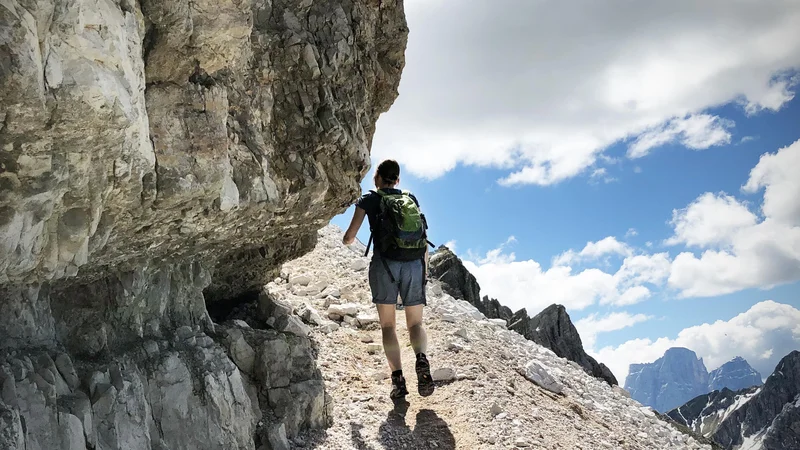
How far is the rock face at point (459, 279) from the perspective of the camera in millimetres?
24703

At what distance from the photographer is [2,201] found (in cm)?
486

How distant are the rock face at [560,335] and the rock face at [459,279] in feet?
4.26

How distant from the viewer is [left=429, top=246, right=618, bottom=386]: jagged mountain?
2441 cm

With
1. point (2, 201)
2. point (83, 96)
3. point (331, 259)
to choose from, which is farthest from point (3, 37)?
point (331, 259)

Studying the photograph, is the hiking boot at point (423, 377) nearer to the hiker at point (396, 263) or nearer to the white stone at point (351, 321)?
the hiker at point (396, 263)

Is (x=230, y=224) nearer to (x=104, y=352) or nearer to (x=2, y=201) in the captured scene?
(x=104, y=352)

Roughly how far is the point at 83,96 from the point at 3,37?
2.26ft

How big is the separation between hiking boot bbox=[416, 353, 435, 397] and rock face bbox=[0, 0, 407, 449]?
172 cm

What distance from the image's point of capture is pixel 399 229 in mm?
9828

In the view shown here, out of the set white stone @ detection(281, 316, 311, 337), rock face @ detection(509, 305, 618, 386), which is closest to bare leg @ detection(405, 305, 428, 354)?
white stone @ detection(281, 316, 311, 337)

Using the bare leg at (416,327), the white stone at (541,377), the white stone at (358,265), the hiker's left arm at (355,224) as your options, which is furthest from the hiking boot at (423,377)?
the white stone at (358,265)

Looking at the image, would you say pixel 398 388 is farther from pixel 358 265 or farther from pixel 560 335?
pixel 560 335

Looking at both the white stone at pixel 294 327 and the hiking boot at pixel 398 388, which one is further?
the white stone at pixel 294 327

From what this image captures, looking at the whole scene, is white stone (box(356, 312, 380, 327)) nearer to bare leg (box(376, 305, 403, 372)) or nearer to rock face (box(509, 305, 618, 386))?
bare leg (box(376, 305, 403, 372))
